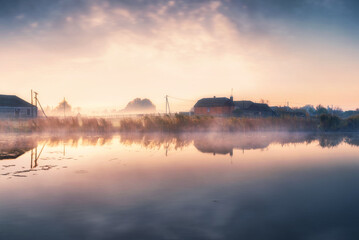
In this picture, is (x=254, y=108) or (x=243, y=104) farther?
(x=243, y=104)

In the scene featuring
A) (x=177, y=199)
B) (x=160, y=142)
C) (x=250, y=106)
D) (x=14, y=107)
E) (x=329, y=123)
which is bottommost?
(x=177, y=199)

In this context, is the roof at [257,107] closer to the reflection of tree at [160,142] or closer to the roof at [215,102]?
the roof at [215,102]

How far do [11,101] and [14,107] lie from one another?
6.34 feet

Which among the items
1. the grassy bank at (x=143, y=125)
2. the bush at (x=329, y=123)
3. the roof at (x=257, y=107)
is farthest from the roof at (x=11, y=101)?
the bush at (x=329, y=123)

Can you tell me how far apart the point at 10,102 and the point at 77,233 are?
67.4m

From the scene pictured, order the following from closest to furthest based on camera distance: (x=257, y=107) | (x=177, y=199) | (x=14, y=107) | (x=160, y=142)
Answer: (x=177, y=199)
(x=160, y=142)
(x=14, y=107)
(x=257, y=107)

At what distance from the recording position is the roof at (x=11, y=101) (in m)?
61.2

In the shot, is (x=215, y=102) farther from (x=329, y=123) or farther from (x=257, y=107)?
(x=329, y=123)

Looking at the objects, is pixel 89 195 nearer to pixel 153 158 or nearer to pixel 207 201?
pixel 207 201

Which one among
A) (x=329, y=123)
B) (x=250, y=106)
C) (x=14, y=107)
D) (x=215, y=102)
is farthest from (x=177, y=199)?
(x=250, y=106)

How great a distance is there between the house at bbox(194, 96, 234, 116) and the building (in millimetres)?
40022

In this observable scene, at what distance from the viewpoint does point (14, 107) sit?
62.1 m

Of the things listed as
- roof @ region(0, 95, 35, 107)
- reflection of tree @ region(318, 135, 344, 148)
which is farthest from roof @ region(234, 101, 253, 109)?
reflection of tree @ region(318, 135, 344, 148)

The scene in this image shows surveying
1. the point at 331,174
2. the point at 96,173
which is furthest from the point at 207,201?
the point at 331,174
